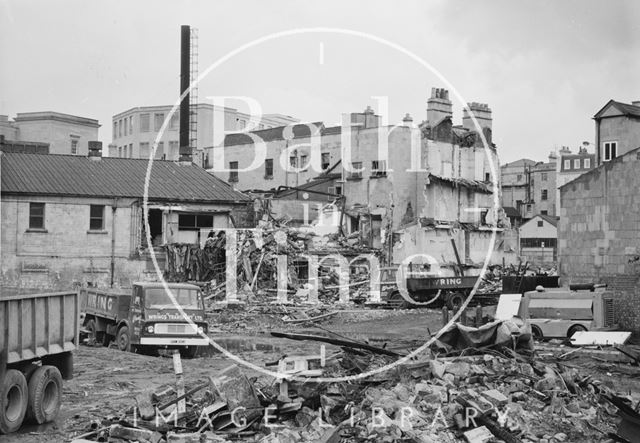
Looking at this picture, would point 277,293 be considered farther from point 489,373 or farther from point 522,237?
point 522,237

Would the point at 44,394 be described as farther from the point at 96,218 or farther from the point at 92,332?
the point at 96,218

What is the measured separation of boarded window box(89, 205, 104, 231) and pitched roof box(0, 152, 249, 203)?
0.69 meters

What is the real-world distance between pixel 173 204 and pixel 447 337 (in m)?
26.6

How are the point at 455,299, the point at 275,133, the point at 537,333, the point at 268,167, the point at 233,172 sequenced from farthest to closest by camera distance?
the point at 233,172 → the point at 275,133 → the point at 268,167 → the point at 455,299 → the point at 537,333

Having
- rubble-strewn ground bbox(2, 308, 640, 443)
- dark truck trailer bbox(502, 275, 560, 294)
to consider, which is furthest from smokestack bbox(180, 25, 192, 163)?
dark truck trailer bbox(502, 275, 560, 294)

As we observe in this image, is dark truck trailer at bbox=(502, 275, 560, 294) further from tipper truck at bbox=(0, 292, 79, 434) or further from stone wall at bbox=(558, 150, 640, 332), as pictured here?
tipper truck at bbox=(0, 292, 79, 434)

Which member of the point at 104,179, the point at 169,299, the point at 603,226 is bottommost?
the point at 169,299

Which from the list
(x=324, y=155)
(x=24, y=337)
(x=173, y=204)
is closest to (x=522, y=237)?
(x=324, y=155)

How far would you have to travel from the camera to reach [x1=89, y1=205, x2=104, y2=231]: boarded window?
41281 mm

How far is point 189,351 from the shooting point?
25.1 meters

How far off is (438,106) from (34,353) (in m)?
44.3

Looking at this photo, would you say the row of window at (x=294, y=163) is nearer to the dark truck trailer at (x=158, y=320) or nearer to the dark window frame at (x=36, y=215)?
the dark window frame at (x=36, y=215)

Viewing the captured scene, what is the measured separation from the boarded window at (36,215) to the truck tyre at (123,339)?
1660 cm

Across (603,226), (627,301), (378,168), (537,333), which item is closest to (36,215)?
(378,168)
